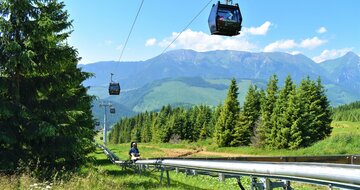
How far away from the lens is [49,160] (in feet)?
50.9

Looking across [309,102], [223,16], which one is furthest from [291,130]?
[223,16]

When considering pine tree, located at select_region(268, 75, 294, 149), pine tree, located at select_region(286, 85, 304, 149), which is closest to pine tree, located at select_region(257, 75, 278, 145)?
pine tree, located at select_region(268, 75, 294, 149)

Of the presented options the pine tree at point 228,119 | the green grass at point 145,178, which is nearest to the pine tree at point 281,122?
the green grass at point 145,178

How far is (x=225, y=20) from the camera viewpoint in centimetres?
1505

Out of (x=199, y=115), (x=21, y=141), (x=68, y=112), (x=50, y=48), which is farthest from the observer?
(x=199, y=115)

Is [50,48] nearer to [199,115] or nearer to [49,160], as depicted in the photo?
[49,160]

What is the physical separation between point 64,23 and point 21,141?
19.0ft

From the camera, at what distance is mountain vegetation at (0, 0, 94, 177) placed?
13695 mm

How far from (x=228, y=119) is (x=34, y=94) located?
48.4m

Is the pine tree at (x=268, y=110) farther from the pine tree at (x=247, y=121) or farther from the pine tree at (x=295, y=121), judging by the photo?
the pine tree at (x=295, y=121)

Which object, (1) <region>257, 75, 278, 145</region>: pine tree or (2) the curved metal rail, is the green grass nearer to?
(2) the curved metal rail

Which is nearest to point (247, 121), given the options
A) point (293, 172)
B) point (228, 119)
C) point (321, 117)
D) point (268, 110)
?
point (228, 119)

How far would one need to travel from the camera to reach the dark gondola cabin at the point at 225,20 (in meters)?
15.0

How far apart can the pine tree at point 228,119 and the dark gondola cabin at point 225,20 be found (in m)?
46.2
